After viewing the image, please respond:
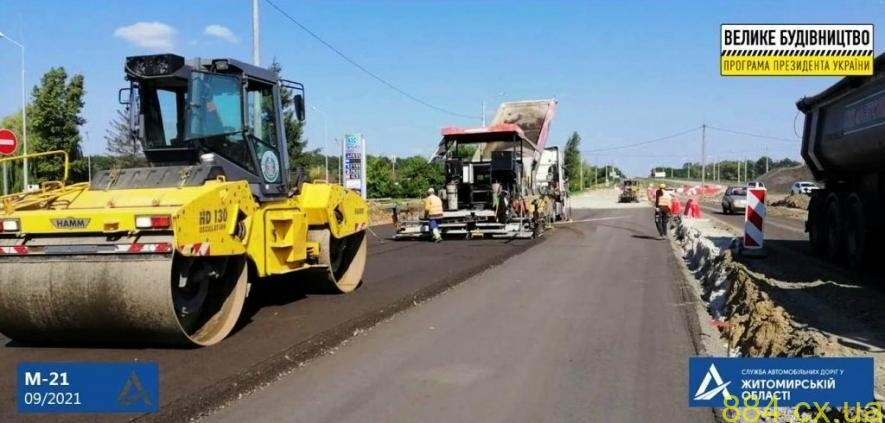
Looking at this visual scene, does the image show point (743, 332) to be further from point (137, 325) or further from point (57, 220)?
point (57, 220)

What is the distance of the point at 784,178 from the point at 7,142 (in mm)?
73862

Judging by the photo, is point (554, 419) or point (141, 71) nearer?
point (554, 419)

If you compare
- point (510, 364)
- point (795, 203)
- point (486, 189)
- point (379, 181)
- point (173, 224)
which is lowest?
point (510, 364)

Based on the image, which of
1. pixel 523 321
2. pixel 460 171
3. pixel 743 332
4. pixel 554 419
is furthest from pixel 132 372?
pixel 460 171

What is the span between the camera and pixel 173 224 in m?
5.98

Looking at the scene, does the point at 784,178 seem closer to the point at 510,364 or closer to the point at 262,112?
the point at 262,112

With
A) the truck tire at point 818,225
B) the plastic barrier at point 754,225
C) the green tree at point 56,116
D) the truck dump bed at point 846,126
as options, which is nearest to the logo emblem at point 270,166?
the truck dump bed at point 846,126

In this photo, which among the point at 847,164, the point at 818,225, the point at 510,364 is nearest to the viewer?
the point at 510,364

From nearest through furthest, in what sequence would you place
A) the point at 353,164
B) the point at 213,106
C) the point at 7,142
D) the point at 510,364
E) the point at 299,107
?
1. the point at 510,364
2. the point at 213,106
3. the point at 299,107
4. the point at 7,142
5. the point at 353,164

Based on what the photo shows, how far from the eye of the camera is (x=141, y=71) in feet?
24.6

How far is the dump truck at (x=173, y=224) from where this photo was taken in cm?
598

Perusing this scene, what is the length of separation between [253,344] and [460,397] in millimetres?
2301

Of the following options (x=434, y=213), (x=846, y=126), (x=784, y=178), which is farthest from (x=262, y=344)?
(x=784, y=178)

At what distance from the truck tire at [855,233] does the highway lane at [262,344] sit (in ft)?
20.9
